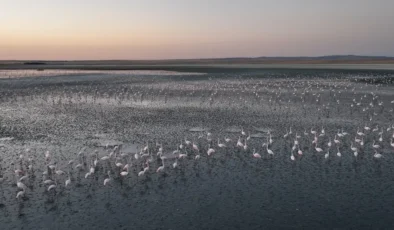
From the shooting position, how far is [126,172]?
20.7 metres

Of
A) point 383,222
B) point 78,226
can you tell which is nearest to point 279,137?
point 383,222

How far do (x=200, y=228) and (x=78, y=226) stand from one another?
15.9ft

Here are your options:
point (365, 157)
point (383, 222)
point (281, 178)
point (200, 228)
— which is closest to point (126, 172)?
point (200, 228)

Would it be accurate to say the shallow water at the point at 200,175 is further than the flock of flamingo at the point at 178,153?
No

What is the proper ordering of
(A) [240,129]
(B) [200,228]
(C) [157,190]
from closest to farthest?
(B) [200,228] < (C) [157,190] < (A) [240,129]

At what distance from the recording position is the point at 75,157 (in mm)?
24312

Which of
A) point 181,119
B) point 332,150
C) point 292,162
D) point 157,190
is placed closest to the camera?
point 157,190

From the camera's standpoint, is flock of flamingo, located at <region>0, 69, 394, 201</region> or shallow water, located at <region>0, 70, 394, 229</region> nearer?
shallow water, located at <region>0, 70, 394, 229</region>

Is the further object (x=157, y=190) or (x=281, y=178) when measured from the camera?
(x=281, y=178)

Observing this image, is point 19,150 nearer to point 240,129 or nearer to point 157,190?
point 157,190

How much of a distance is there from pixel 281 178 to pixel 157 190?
6628 mm

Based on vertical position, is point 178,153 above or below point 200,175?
above

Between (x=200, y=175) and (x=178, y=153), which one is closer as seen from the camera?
(x=200, y=175)

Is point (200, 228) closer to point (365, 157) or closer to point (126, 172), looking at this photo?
point (126, 172)
